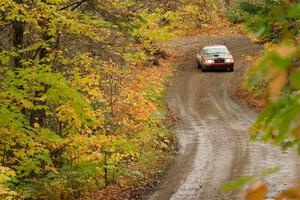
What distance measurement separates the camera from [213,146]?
1723 centimetres

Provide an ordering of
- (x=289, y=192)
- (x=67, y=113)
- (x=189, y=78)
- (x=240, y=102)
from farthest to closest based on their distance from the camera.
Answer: (x=189, y=78) → (x=240, y=102) → (x=67, y=113) → (x=289, y=192)

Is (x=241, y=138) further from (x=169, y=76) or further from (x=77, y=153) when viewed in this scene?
(x=169, y=76)

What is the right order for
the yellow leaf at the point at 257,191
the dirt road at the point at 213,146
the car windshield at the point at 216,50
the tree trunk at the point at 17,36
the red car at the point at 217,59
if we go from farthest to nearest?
the car windshield at the point at 216,50 → the red car at the point at 217,59 → the dirt road at the point at 213,146 → the tree trunk at the point at 17,36 → the yellow leaf at the point at 257,191

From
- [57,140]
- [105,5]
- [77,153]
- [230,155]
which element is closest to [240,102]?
[230,155]

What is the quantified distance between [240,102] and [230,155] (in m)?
9.87

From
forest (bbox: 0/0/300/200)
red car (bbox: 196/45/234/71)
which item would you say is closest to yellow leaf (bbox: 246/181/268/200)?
forest (bbox: 0/0/300/200)

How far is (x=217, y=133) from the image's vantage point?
19234mm

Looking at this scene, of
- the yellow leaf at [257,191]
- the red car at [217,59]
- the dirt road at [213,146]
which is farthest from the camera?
the red car at [217,59]

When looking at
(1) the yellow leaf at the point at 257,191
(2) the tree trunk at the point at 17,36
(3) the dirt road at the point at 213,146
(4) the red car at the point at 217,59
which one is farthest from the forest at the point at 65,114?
(4) the red car at the point at 217,59

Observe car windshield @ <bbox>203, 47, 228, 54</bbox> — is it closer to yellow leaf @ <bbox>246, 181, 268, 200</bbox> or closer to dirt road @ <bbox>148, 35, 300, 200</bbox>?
dirt road @ <bbox>148, 35, 300, 200</bbox>

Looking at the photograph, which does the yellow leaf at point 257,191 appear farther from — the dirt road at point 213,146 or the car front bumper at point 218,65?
the car front bumper at point 218,65

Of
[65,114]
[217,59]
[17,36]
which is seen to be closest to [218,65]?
[217,59]

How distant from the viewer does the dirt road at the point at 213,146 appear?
12672mm

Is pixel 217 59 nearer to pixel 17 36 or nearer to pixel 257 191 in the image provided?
pixel 17 36
